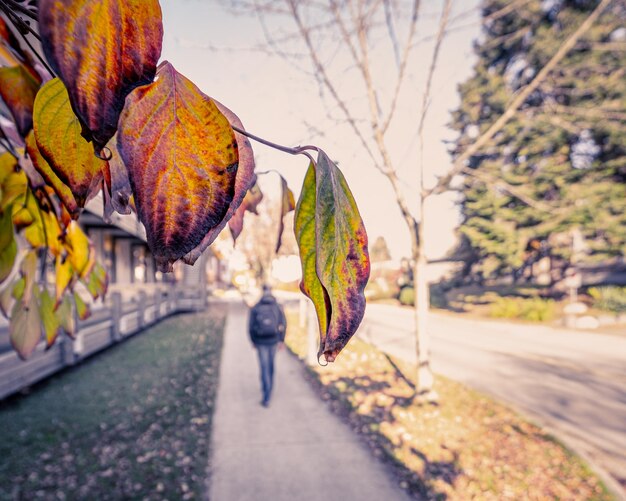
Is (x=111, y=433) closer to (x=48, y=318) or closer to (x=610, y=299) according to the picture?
(x=48, y=318)

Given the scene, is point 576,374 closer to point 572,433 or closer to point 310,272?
point 572,433

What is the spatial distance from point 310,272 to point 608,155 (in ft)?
85.1

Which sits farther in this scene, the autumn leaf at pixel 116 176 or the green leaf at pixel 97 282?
the green leaf at pixel 97 282

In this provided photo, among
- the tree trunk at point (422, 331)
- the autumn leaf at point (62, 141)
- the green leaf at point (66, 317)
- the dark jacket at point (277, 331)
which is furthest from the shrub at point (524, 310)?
the autumn leaf at point (62, 141)

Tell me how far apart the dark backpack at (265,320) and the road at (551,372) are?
405 cm

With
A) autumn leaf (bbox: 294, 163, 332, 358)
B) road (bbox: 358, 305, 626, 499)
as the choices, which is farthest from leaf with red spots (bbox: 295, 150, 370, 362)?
road (bbox: 358, 305, 626, 499)

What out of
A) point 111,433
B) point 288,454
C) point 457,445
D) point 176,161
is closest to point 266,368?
point 288,454

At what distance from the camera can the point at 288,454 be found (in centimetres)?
468

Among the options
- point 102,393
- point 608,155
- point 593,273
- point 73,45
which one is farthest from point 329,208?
point 593,273

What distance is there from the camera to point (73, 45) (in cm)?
27

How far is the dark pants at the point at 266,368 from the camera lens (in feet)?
21.2

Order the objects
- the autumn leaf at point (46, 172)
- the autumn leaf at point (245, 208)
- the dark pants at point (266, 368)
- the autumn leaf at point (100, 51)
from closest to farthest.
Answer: the autumn leaf at point (100, 51) < the autumn leaf at point (46, 172) < the autumn leaf at point (245, 208) < the dark pants at point (266, 368)

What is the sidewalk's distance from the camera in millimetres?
3912

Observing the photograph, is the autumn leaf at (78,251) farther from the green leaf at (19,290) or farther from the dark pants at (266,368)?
the dark pants at (266,368)
